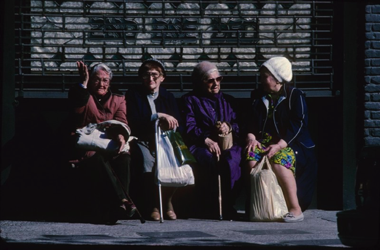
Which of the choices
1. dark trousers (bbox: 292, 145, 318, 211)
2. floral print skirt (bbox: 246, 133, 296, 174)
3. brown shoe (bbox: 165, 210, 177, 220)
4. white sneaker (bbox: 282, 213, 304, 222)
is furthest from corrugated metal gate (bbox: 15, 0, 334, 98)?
white sneaker (bbox: 282, 213, 304, 222)

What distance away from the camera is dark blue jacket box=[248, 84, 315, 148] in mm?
9234

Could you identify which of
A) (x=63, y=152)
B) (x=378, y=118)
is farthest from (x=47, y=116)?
(x=378, y=118)

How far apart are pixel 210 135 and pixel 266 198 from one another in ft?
3.59

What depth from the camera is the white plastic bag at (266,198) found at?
28.8ft

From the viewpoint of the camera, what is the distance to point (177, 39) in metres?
10.3

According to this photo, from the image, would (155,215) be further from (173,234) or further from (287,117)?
A: (287,117)

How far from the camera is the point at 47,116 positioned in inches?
393

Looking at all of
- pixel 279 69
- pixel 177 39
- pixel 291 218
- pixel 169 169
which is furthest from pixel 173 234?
pixel 177 39

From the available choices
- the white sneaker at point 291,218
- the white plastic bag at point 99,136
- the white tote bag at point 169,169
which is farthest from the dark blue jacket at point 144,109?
the white sneaker at point 291,218

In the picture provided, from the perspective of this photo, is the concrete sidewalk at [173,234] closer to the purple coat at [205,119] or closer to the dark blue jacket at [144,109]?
the purple coat at [205,119]

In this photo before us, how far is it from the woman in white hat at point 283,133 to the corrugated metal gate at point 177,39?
84 centimetres

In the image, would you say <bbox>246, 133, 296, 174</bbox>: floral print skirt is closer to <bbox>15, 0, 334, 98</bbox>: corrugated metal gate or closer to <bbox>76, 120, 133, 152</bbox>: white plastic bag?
<bbox>15, 0, 334, 98</bbox>: corrugated metal gate

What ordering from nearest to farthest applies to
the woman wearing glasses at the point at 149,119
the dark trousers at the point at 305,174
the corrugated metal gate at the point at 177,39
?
the woman wearing glasses at the point at 149,119, the dark trousers at the point at 305,174, the corrugated metal gate at the point at 177,39

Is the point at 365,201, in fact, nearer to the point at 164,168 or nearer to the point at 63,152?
the point at 164,168
